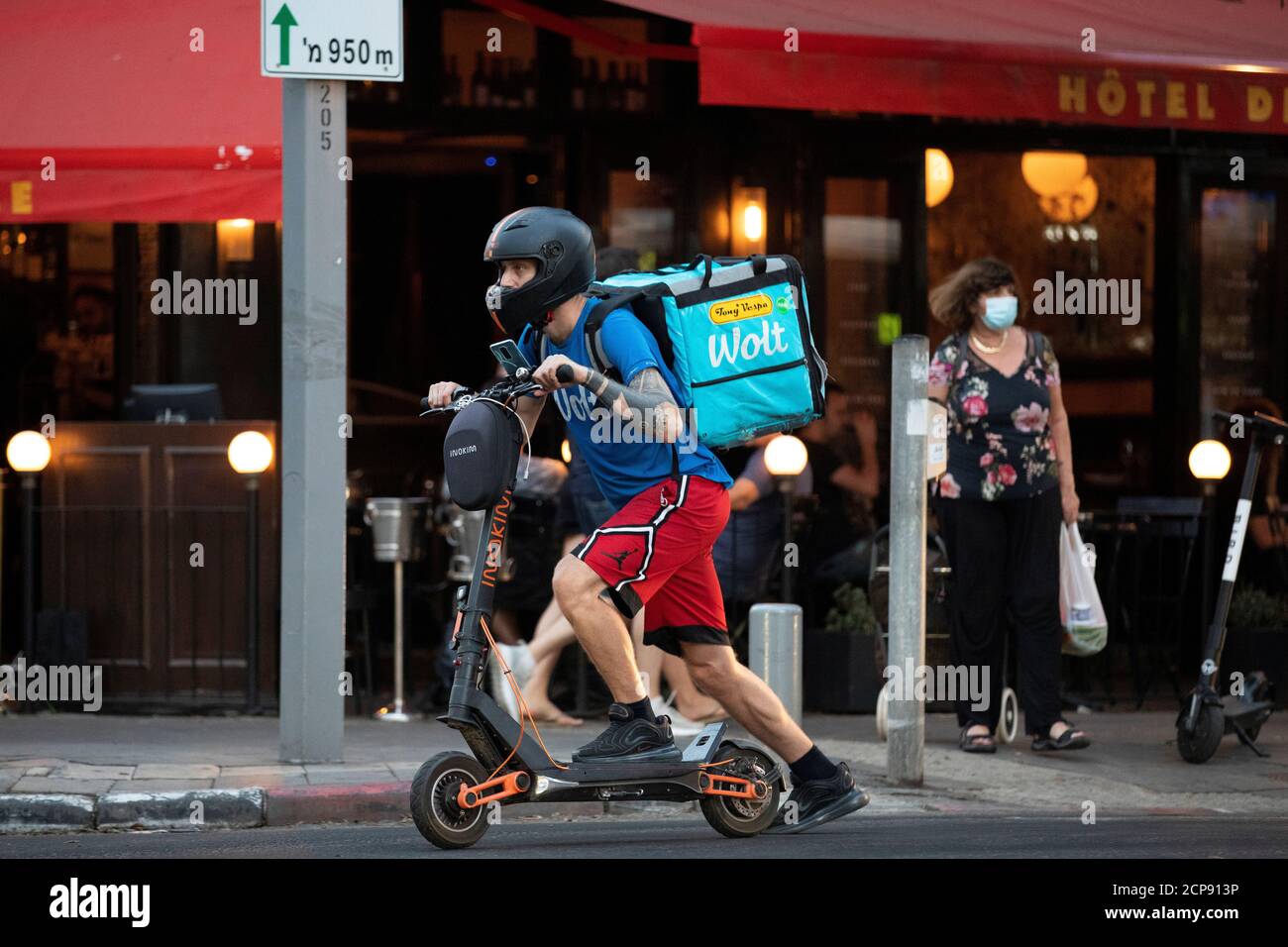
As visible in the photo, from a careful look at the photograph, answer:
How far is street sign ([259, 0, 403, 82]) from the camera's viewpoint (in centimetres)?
793

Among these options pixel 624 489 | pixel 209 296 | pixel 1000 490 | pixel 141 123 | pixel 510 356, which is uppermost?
pixel 141 123

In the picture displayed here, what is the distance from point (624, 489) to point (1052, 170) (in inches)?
288

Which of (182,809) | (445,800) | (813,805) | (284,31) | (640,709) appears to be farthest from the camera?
(284,31)

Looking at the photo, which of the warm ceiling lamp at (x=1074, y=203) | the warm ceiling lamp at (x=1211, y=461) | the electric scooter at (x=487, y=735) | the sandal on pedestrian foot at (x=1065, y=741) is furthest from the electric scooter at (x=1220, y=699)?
the warm ceiling lamp at (x=1074, y=203)

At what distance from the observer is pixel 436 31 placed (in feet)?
39.1

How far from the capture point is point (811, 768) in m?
6.77

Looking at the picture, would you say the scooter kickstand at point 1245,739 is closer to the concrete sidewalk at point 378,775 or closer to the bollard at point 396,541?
the concrete sidewalk at point 378,775

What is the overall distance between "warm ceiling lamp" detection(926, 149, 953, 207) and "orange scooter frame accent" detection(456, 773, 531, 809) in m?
7.15

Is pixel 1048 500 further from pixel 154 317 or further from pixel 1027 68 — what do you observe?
pixel 154 317

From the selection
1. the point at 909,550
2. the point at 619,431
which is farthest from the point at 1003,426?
the point at 619,431

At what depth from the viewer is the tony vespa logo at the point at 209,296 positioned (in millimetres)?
11336

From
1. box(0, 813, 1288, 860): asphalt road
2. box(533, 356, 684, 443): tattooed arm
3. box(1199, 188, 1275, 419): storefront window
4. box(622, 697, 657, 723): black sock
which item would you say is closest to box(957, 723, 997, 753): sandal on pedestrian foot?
box(0, 813, 1288, 860): asphalt road

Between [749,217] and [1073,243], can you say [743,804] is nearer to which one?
[749,217]

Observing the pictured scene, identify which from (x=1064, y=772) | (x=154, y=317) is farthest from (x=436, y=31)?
(x=1064, y=772)
